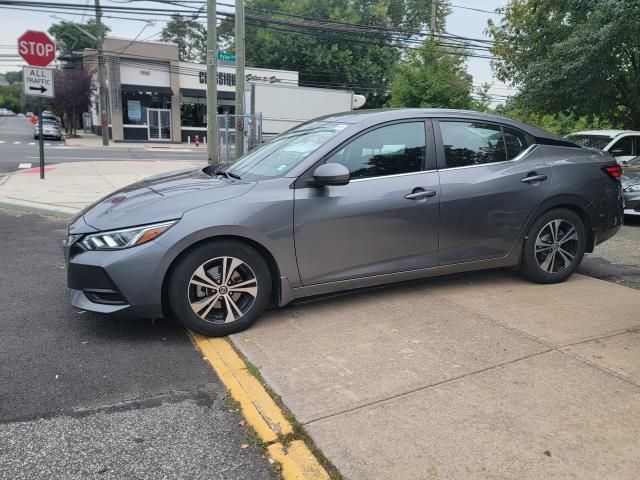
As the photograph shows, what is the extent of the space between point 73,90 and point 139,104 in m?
7.50

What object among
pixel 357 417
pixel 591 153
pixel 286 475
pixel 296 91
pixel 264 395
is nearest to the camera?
pixel 286 475

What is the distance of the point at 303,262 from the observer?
4141mm

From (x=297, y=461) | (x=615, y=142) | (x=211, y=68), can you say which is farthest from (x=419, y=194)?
(x=615, y=142)

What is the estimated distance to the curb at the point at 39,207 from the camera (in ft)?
29.6

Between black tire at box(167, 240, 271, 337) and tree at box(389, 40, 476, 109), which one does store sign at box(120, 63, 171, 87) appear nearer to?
tree at box(389, 40, 476, 109)

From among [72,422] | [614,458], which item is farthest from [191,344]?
[614,458]

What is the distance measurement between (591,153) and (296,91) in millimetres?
18290

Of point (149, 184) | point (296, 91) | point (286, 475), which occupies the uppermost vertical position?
point (296, 91)

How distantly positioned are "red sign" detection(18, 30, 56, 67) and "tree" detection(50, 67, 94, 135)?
33.4m

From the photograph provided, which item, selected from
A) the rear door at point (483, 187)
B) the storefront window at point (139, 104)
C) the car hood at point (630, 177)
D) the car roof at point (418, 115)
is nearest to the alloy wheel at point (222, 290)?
the car roof at point (418, 115)

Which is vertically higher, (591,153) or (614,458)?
(591,153)

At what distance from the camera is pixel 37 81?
11.6 meters

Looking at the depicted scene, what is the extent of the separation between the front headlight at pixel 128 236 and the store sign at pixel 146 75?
35.7m

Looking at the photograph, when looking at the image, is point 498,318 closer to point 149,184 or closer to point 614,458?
point 614,458
